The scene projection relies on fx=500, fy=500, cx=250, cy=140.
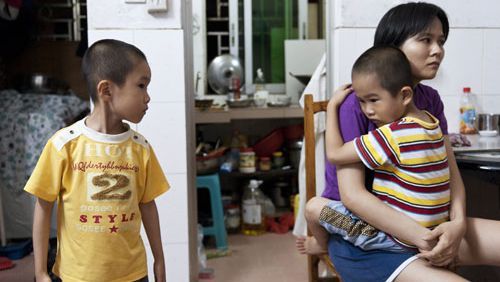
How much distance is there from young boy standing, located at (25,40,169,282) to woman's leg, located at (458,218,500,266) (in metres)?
0.80

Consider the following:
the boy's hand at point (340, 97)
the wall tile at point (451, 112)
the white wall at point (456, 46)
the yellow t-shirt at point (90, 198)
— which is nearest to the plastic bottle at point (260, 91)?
the white wall at point (456, 46)

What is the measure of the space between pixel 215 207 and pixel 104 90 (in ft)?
5.95

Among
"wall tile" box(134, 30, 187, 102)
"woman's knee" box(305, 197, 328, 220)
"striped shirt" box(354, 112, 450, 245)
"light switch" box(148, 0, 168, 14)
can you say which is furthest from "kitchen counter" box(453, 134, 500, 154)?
"light switch" box(148, 0, 168, 14)

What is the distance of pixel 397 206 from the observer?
116cm

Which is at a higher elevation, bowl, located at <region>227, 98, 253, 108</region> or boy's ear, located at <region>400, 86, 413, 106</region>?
boy's ear, located at <region>400, 86, 413, 106</region>

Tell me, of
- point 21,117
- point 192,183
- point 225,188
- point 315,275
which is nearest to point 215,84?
point 225,188

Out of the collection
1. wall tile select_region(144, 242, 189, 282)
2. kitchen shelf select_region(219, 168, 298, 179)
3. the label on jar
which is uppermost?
kitchen shelf select_region(219, 168, 298, 179)

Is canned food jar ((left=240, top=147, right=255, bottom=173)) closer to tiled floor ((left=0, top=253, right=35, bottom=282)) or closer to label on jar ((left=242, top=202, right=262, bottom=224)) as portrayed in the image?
label on jar ((left=242, top=202, right=262, bottom=224))

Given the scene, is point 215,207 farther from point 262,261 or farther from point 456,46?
point 456,46

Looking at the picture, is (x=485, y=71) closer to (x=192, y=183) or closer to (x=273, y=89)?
(x=192, y=183)

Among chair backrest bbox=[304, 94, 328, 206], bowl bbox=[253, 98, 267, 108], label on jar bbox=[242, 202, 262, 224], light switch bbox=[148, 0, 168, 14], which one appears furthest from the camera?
bowl bbox=[253, 98, 267, 108]

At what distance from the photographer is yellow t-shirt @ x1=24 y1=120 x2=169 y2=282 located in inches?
43.2

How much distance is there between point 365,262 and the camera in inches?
47.1

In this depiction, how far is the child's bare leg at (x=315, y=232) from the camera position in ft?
4.27
